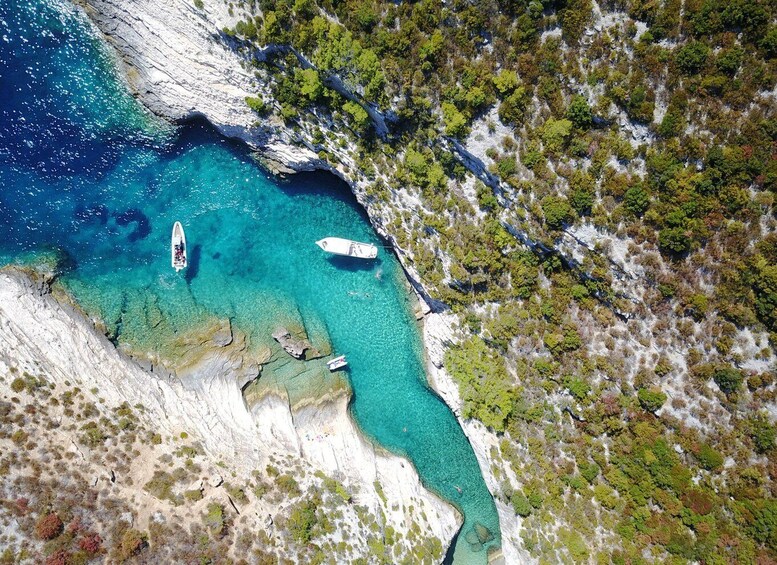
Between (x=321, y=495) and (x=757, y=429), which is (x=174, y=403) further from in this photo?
(x=757, y=429)

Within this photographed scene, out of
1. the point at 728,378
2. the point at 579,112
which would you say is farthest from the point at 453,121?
the point at 728,378

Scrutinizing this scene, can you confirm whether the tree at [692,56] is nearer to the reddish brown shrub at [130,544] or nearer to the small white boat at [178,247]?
the small white boat at [178,247]

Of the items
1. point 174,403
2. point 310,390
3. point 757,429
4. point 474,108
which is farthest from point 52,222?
point 757,429

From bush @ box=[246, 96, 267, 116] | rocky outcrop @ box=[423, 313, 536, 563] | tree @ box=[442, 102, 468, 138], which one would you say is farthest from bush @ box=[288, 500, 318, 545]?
bush @ box=[246, 96, 267, 116]

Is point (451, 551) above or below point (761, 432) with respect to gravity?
below

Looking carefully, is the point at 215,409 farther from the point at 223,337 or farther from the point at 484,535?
the point at 484,535

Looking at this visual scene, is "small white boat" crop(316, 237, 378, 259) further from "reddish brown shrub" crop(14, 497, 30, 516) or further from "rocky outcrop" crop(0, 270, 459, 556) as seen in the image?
"reddish brown shrub" crop(14, 497, 30, 516)
